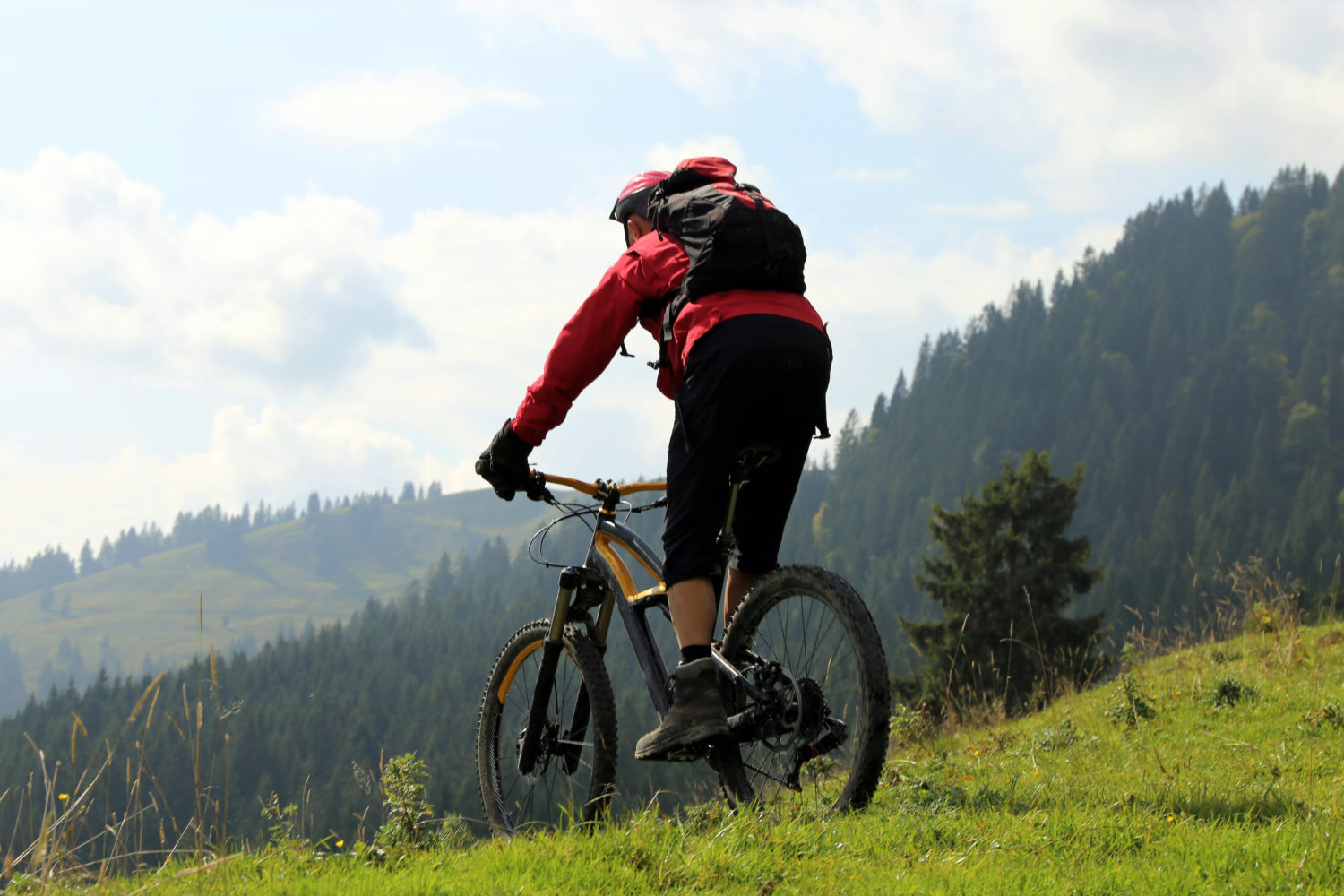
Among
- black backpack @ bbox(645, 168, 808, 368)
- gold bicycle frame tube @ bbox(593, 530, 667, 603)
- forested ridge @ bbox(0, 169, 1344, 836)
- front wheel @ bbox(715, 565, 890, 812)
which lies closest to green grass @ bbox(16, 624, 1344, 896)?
front wheel @ bbox(715, 565, 890, 812)

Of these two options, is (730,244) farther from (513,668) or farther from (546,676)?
(513,668)

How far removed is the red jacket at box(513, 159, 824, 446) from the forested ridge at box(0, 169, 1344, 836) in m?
54.7

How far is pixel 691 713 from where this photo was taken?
3.35 meters

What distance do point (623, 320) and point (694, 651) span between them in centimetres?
121

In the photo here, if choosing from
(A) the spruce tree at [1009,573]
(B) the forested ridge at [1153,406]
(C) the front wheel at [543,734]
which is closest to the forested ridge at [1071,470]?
(B) the forested ridge at [1153,406]

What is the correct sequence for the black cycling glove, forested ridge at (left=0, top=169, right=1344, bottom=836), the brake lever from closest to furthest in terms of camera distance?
1. the black cycling glove
2. the brake lever
3. forested ridge at (left=0, top=169, right=1344, bottom=836)

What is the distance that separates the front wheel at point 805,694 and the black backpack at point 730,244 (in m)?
0.99

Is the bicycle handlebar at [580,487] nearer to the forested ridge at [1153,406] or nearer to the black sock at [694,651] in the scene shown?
the black sock at [694,651]

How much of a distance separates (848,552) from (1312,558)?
57.3 m

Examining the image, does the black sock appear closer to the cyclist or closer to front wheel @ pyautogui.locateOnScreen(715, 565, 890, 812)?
A: the cyclist

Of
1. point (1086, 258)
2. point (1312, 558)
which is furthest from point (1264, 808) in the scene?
point (1086, 258)

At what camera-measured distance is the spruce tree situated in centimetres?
2903

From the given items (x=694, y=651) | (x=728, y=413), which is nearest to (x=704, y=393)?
(x=728, y=413)

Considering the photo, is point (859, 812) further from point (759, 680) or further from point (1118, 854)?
point (1118, 854)
